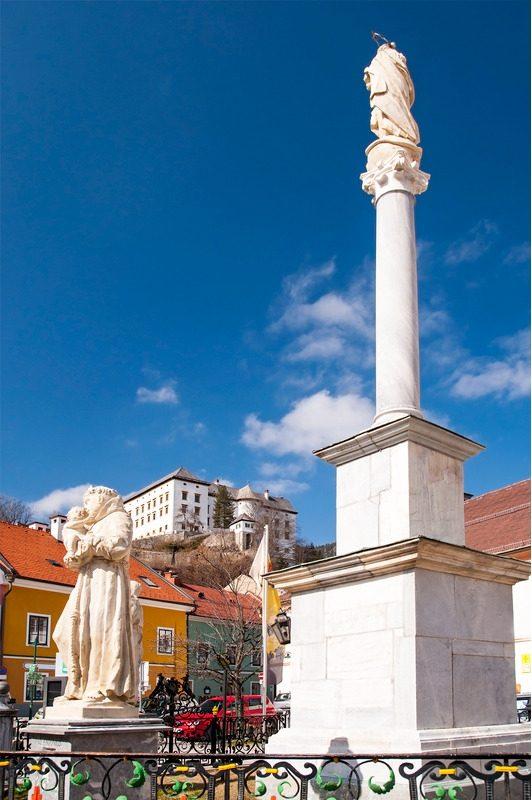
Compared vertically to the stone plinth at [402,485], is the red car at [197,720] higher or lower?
lower

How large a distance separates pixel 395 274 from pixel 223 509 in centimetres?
10566

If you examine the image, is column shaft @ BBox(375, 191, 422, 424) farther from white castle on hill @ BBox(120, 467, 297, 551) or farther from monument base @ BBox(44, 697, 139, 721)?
white castle on hill @ BBox(120, 467, 297, 551)

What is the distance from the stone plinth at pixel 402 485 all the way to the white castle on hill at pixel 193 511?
9417 cm

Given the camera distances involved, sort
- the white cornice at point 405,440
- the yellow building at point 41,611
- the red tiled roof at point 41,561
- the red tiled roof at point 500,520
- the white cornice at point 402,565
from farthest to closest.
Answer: the red tiled roof at point 41,561, the yellow building at point 41,611, the red tiled roof at point 500,520, the white cornice at point 405,440, the white cornice at point 402,565

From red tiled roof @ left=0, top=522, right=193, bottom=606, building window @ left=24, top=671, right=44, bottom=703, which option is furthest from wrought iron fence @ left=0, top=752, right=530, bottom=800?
red tiled roof @ left=0, top=522, right=193, bottom=606

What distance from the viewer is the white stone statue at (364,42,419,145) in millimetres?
8703

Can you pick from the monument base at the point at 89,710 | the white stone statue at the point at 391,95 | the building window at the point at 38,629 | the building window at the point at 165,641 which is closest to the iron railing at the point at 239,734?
the monument base at the point at 89,710

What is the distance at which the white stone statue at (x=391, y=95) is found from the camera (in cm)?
870

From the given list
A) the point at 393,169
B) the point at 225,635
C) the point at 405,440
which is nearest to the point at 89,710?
the point at 405,440

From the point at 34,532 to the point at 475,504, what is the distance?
75.5 feet

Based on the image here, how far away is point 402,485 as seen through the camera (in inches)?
270

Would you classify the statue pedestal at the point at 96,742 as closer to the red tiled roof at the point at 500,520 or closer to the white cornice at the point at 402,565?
the white cornice at the point at 402,565

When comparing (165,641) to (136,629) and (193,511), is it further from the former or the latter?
(193,511)

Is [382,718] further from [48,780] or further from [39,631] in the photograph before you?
[39,631]
